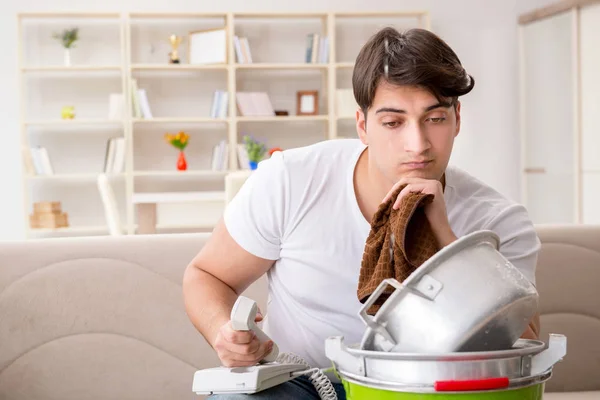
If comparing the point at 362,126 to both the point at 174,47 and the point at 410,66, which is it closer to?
the point at 410,66

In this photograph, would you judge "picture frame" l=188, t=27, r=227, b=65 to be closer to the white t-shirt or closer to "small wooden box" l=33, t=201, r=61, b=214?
"small wooden box" l=33, t=201, r=61, b=214

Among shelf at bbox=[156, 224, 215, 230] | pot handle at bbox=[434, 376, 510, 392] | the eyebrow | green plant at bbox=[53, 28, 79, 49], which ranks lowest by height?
shelf at bbox=[156, 224, 215, 230]

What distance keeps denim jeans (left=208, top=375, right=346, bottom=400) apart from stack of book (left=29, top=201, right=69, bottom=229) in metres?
5.25

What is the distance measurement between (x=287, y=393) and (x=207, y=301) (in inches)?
9.6

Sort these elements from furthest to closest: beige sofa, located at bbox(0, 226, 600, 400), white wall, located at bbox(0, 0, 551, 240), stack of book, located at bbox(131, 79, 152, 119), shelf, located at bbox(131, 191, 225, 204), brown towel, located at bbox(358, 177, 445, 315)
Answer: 1. white wall, located at bbox(0, 0, 551, 240)
2. stack of book, located at bbox(131, 79, 152, 119)
3. shelf, located at bbox(131, 191, 225, 204)
4. beige sofa, located at bbox(0, 226, 600, 400)
5. brown towel, located at bbox(358, 177, 445, 315)

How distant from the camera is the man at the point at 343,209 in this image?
1262 millimetres

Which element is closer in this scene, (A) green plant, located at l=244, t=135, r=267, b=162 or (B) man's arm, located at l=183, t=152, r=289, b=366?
(B) man's arm, located at l=183, t=152, r=289, b=366

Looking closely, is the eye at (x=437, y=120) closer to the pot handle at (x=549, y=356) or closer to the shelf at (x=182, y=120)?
the pot handle at (x=549, y=356)

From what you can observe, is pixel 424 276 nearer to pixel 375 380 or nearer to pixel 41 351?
pixel 375 380

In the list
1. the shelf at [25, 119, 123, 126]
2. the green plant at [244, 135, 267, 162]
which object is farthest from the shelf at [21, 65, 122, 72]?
the green plant at [244, 135, 267, 162]

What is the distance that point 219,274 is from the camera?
1452 millimetres

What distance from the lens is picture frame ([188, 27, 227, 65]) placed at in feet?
21.0

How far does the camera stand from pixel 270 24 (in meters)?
6.81

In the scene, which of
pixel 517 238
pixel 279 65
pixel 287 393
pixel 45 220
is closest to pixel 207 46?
pixel 279 65
